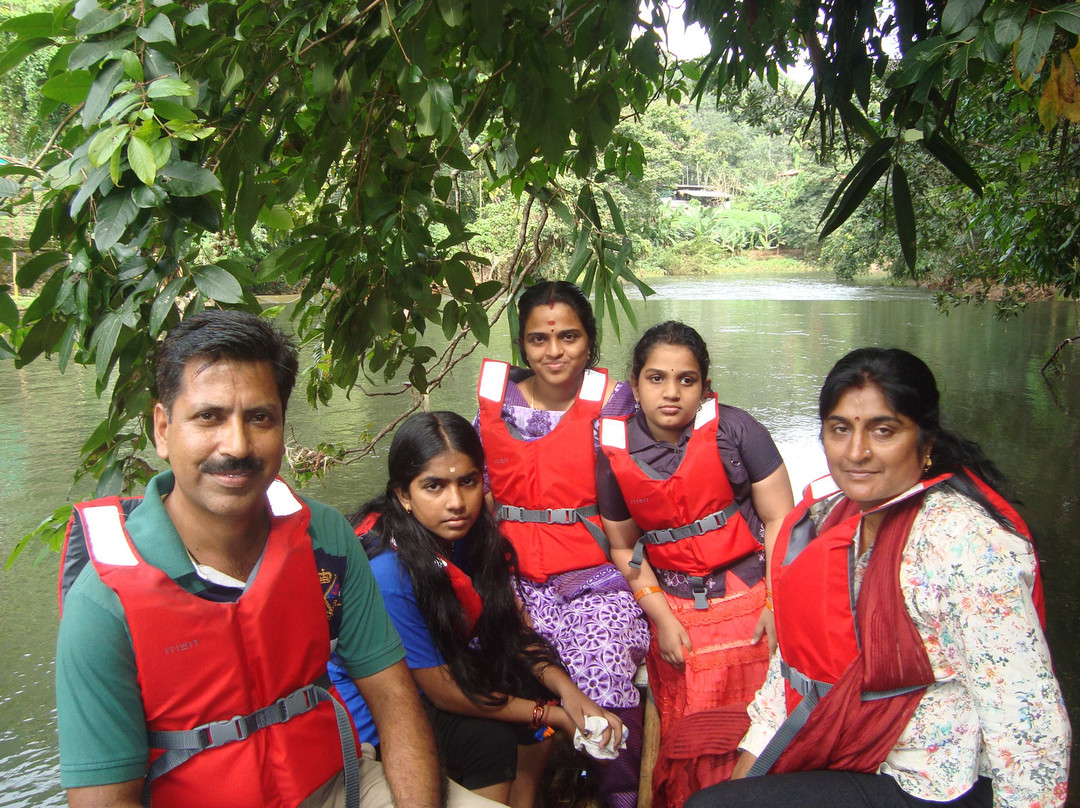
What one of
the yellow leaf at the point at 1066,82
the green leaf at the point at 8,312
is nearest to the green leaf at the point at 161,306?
the green leaf at the point at 8,312

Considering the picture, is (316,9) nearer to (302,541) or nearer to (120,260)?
(120,260)

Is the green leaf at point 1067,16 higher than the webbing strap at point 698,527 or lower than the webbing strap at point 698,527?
higher

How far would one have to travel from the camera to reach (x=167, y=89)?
136 cm

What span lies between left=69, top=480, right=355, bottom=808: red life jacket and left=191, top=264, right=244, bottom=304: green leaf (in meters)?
0.39

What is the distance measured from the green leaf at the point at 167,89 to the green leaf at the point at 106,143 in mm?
71

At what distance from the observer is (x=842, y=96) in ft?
5.81

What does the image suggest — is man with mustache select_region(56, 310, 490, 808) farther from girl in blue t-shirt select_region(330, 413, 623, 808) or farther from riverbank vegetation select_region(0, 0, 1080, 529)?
girl in blue t-shirt select_region(330, 413, 623, 808)

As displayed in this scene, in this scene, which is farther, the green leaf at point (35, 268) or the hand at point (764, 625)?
the hand at point (764, 625)

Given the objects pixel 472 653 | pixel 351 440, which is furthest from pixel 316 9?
pixel 351 440

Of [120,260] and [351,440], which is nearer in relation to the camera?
[120,260]

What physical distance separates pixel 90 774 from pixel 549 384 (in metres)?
1.61

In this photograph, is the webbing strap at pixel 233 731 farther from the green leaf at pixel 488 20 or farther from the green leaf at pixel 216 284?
the green leaf at pixel 488 20

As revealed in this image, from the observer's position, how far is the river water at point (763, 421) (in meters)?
3.35

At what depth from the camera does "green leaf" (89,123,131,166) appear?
4.25 feet
